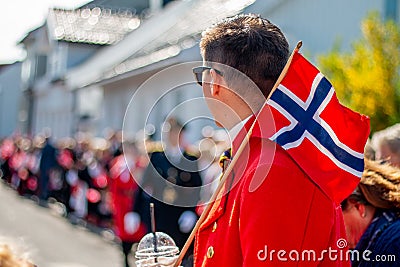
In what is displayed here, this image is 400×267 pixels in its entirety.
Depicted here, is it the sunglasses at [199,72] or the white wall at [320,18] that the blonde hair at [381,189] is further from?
the white wall at [320,18]

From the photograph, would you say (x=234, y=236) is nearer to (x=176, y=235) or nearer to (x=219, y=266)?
(x=219, y=266)

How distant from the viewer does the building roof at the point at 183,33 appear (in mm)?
13944

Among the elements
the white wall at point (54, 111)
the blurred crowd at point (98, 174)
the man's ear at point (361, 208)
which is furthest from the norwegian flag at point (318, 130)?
the white wall at point (54, 111)

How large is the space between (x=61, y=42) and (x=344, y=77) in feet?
86.7

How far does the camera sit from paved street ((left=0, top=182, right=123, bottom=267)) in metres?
9.70

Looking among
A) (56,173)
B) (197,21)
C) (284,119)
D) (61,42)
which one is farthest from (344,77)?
(61,42)

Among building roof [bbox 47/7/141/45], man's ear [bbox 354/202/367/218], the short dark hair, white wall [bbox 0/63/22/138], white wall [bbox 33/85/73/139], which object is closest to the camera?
the short dark hair

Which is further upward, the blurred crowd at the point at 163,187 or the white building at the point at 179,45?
the white building at the point at 179,45

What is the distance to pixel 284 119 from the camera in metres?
2.35

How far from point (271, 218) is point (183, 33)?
1393cm

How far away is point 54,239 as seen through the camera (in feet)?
38.1

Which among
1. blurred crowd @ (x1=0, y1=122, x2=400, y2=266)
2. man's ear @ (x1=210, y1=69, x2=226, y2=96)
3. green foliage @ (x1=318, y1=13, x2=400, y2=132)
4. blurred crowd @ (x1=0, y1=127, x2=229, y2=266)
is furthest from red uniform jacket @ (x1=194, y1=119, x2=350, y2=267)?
green foliage @ (x1=318, y1=13, x2=400, y2=132)

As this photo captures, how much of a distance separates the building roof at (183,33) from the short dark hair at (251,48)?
416 inches

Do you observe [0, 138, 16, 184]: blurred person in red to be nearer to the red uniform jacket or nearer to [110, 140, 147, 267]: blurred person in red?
[110, 140, 147, 267]: blurred person in red
